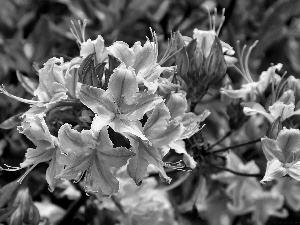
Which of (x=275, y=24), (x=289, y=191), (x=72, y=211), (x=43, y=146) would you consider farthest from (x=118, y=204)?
(x=275, y=24)

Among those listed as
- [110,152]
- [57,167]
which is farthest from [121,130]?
[57,167]

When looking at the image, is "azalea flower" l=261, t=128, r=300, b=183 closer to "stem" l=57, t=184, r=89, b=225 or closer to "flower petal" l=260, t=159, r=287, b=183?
"flower petal" l=260, t=159, r=287, b=183

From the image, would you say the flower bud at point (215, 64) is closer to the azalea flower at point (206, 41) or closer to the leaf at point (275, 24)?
the azalea flower at point (206, 41)

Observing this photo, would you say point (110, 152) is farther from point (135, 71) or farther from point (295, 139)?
point (295, 139)

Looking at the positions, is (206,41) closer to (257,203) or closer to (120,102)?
(120,102)

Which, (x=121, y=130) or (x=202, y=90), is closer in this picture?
(x=121, y=130)
